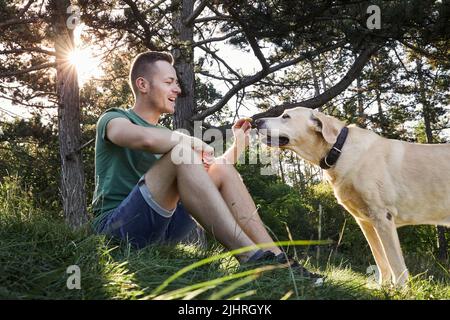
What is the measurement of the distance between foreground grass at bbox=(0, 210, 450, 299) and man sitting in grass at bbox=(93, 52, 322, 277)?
142 mm

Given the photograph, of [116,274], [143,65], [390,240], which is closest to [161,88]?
[143,65]

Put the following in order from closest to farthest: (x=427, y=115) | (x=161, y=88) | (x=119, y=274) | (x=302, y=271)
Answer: (x=119, y=274) < (x=302, y=271) < (x=161, y=88) < (x=427, y=115)

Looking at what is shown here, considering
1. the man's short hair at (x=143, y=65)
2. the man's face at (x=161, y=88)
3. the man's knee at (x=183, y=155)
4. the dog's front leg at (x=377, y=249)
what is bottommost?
the dog's front leg at (x=377, y=249)

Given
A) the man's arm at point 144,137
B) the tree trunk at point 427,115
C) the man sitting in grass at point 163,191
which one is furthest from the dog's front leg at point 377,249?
the tree trunk at point 427,115

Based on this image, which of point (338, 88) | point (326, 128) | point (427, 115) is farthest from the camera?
point (427, 115)

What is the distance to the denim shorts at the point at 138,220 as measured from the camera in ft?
9.05

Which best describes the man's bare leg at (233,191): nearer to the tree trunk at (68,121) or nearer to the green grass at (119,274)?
the green grass at (119,274)

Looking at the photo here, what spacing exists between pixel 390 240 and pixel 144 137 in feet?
7.66

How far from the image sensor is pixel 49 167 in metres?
13.0

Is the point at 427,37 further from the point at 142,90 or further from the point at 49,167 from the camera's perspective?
the point at 49,167

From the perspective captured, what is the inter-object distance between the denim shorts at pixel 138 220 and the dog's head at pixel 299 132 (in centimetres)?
193

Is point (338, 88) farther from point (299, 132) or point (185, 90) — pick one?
point (299, 132)

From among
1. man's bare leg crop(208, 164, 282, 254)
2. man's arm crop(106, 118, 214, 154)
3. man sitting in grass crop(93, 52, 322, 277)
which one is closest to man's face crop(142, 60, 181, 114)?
man sitting in grass crop(93, 52, 322, 277)

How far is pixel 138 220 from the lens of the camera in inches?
110
